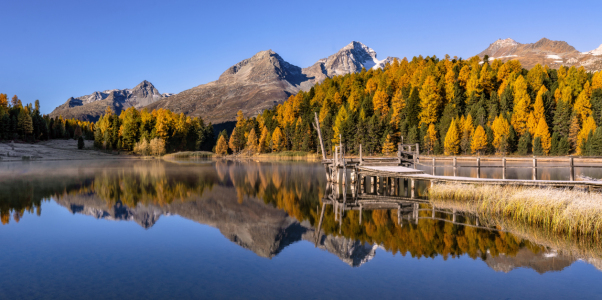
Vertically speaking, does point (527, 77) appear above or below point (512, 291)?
above

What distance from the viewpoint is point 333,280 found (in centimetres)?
1097

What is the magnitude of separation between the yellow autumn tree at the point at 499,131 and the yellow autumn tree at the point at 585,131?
11975 mm

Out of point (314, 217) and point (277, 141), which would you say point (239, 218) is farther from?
point (277, 141)

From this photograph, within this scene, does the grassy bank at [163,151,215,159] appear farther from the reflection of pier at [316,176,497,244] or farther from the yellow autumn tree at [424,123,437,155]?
the reflection of pier at [316,176,497,244]

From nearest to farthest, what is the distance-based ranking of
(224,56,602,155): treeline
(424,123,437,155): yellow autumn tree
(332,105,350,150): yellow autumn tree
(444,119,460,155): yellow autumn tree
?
1. (224,56,602,155): treeline
2. (444,119,460,155): yellow autumn tree
3. (424,123,437,155): yellow autumn tree
4. (332,105,350,150): yellow autumn tree

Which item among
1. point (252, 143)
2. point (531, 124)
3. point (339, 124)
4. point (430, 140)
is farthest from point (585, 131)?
point (252, 143)

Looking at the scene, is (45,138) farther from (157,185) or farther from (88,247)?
(88,247)

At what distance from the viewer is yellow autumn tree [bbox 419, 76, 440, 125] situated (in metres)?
89.5

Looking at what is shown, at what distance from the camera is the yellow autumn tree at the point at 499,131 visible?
76250 millimetres

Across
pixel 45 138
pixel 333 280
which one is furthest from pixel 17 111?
pixel 333 280

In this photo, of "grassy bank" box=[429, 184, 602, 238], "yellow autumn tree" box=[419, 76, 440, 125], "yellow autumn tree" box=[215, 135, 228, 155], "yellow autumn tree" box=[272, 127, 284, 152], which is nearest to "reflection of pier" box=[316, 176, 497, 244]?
"grassy bank" box=[429, 184, 602, 238]

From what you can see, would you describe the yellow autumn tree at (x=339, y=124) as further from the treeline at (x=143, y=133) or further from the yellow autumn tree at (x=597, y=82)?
the yellow autumn tree at (x=597, y=82)

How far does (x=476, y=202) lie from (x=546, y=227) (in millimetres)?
6004

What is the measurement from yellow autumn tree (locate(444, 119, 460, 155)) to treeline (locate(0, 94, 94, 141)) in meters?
→ 113
